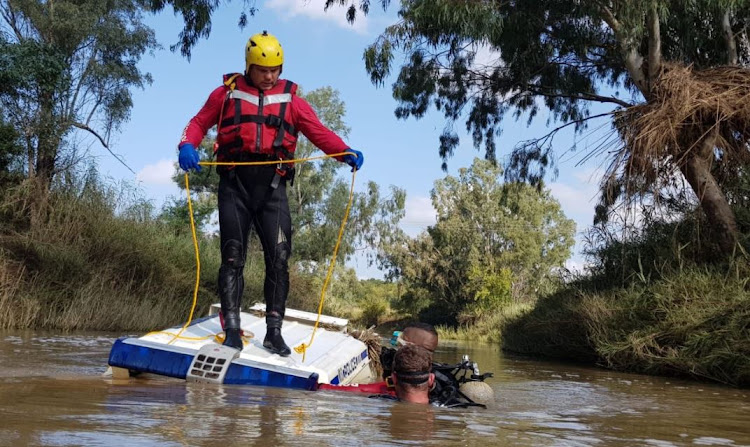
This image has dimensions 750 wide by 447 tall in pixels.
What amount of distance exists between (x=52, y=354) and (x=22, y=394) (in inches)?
150

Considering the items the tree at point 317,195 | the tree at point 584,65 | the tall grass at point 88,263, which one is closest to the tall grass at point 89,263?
the tall grass at point 88,263

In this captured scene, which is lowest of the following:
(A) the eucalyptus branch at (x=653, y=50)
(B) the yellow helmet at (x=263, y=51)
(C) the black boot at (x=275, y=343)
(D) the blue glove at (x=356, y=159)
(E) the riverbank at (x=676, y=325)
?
(C) the black boot at (x=275, y=343)

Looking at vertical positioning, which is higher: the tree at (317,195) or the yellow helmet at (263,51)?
the tree at (317,195)

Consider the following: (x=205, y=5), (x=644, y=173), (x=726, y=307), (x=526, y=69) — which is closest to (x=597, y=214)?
(x=526, y=69)

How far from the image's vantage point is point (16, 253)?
50.6 ft

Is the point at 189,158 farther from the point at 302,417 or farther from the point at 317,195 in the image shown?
the point at 317,195

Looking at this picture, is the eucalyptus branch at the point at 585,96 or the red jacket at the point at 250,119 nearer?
Answer: the red jacket at the point at 250,119

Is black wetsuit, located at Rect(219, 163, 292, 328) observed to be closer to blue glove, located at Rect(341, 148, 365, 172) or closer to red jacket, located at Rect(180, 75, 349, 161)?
red jacket, located at Rect(180, 75, 349, 161)

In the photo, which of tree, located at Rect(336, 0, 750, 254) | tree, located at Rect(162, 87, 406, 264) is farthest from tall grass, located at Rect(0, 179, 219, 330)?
tree, located at Rect(162, 87, 406, 264)

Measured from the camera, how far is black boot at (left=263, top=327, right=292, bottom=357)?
6.04m

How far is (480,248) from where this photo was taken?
2283 inches

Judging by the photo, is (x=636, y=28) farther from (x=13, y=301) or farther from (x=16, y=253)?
(x=16, y=253)

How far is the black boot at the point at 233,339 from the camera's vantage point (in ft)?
19.4

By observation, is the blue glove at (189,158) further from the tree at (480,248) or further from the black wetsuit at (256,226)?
the tree at (480,248)
